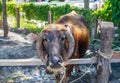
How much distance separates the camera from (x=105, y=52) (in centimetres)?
442

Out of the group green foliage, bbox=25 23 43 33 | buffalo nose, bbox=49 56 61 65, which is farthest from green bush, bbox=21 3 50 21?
buffalo nose, bbox=49 56 61 65

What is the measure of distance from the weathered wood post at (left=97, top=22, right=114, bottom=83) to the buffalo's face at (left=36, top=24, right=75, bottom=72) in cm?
53

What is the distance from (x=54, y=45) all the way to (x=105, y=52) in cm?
74

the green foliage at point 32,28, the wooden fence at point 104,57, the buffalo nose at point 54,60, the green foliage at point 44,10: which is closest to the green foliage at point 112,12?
the green foliage at point 44,10

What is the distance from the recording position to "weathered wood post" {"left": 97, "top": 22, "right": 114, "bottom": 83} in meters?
4.37

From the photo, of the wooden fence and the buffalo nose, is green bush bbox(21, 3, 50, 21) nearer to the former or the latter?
the wooden fence

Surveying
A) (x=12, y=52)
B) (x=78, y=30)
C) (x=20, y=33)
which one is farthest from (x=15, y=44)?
(x=78, y=30)

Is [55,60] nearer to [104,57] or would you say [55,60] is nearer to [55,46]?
[55,46]

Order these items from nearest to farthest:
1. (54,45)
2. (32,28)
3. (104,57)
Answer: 1. (104,57)
2. (54,45)
3. (32,28)

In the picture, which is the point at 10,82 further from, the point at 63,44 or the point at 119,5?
the point at 119,5

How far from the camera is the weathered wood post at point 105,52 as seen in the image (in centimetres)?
437

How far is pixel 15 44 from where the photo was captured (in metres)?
10.9

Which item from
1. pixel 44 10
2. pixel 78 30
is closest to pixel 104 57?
pixel 78 30

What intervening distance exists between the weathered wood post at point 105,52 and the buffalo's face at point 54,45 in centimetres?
53
